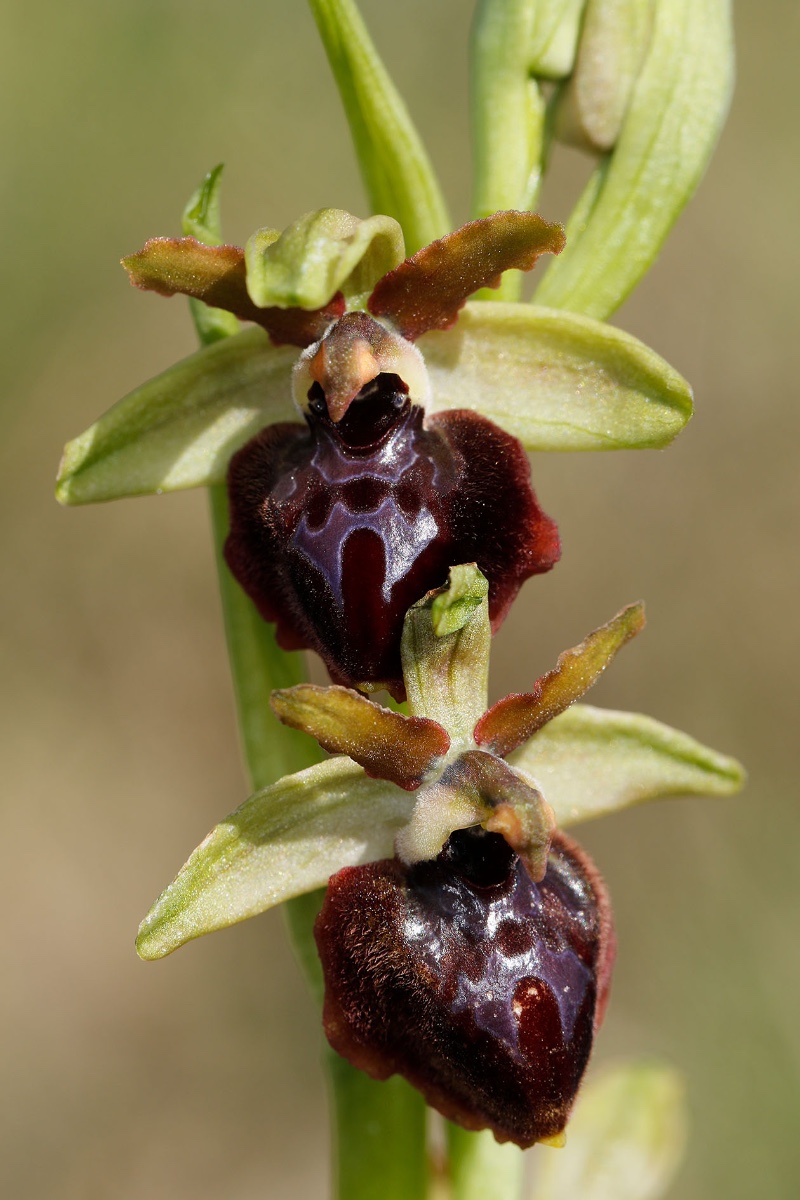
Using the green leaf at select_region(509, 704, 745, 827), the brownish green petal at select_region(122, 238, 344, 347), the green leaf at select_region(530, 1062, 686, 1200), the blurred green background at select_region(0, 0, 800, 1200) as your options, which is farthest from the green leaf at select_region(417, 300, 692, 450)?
the blurred green background at select_region(0, 0, 800, 1200)

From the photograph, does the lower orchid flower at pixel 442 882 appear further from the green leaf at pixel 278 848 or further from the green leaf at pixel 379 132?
the green leaf at pixel 379 132

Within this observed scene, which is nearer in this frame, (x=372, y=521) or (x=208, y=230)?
(x=372, y=521)

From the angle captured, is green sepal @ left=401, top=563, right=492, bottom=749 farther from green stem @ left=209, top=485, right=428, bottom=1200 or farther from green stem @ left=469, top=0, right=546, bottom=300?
green stem @ left=469, top=0, right=546, bottom=300

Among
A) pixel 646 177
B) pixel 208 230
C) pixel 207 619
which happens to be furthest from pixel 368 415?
pixel 207 619

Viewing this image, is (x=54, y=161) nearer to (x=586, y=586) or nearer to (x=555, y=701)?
(x=586, y=586)

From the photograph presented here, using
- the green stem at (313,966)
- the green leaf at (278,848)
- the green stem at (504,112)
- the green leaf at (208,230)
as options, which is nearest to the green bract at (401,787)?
the green leaf at (278,848)

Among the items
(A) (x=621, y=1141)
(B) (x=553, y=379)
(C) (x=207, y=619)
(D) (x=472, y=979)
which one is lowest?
(A) (x=621, y=1141)

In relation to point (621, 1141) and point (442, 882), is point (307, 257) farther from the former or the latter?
point (621, 1141)
